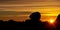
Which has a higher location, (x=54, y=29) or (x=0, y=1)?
(x=0, y=1)

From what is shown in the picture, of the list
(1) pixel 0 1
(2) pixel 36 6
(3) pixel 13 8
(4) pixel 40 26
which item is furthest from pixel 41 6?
(4) pixel 40 26

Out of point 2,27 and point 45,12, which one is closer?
point 2,27

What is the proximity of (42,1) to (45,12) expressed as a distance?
0.15 meters

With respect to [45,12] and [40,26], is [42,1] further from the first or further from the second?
[40,26]

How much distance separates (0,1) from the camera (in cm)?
151

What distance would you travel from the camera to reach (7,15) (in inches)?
54.3

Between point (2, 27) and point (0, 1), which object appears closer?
point (2, 27)

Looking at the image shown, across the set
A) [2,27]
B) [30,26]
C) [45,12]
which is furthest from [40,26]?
[45,12]

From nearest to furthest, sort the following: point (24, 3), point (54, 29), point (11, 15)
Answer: point (54, 29) → point (11, 15) → point (24, 3)

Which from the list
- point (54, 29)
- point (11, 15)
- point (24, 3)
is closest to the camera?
point (54, 29)

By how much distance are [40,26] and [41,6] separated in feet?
2.30

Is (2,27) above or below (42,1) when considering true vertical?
below

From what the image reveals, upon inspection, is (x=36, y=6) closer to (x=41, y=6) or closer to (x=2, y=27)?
(x=41, y=6)

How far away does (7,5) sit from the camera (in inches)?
58.0
